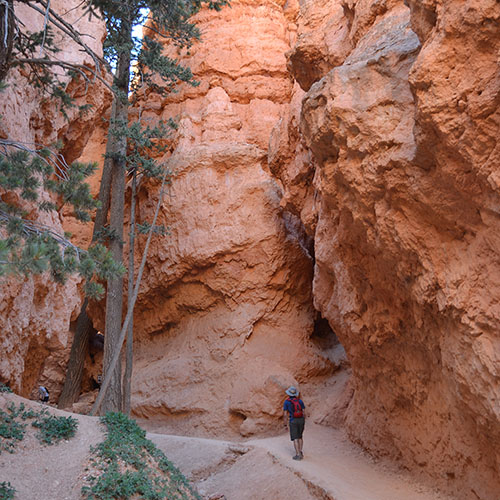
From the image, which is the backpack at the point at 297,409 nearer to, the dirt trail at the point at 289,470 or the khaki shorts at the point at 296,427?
the khaki shorts at the point at 296,427

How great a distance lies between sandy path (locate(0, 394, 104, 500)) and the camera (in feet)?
19.4

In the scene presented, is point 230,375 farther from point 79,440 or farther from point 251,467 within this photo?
point 79,440

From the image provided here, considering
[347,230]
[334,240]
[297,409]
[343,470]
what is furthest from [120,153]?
[343,470]

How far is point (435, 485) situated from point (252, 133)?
42.0ft

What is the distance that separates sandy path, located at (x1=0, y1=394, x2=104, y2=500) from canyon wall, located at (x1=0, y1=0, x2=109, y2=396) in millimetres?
1473

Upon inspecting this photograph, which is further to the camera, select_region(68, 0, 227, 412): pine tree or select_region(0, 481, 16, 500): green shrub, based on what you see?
select_region(68, 0, 227, 412): pine tree

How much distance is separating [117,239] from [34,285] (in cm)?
381

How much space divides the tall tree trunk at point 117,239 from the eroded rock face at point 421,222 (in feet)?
16.7

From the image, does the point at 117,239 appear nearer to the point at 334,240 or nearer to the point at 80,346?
the point at 80,346

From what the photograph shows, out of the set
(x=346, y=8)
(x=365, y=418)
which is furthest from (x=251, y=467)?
(x=346, y=8)

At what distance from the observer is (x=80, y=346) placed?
16.8 m

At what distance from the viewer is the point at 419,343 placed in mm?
7961

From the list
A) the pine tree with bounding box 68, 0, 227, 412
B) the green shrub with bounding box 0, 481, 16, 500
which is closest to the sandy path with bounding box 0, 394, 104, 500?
the green shrub with bounding box 0, 481, 16, 500

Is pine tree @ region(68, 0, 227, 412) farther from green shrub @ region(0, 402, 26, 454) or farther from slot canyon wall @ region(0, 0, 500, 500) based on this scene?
green shrub @ region(0, 402, 26, 454)
